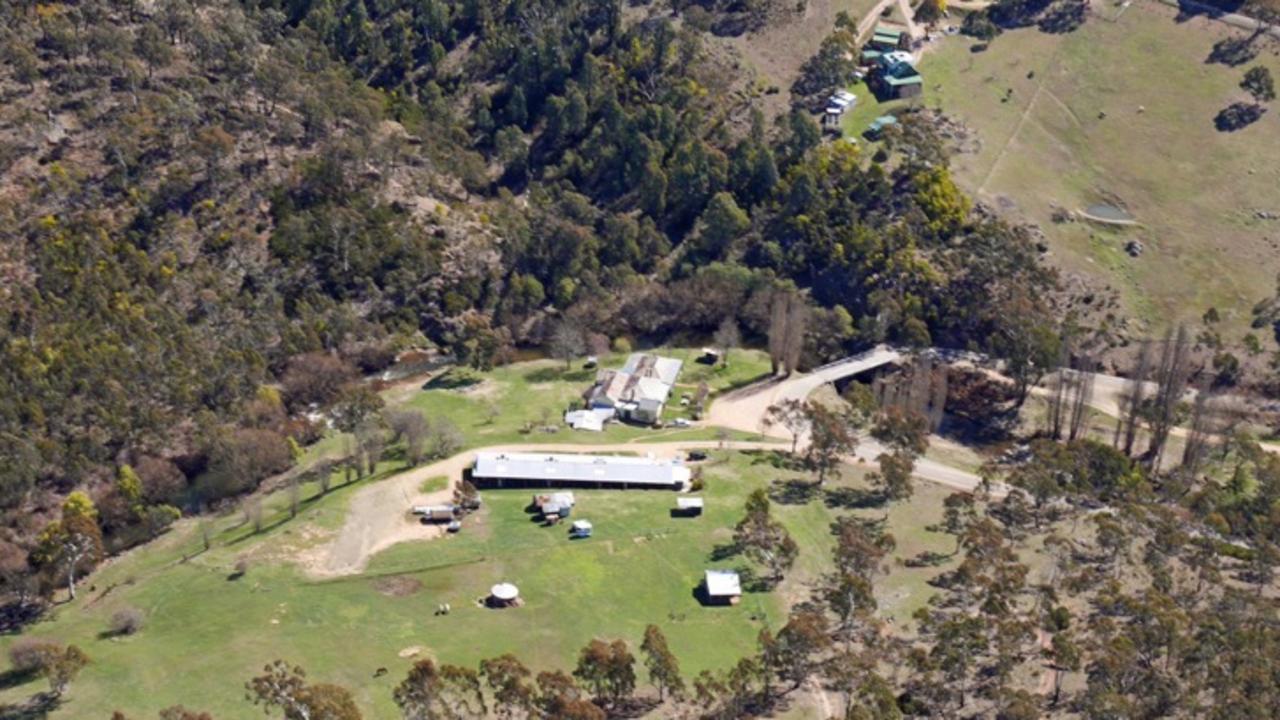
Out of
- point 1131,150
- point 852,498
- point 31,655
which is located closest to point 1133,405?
point 852,498

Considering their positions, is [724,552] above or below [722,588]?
above

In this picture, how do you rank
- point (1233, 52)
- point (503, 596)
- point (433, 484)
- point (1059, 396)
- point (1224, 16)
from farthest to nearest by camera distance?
point (1224, 16) < point (1233, 52) < point (1059, 396) < point (433, 484) < point (503, 596)

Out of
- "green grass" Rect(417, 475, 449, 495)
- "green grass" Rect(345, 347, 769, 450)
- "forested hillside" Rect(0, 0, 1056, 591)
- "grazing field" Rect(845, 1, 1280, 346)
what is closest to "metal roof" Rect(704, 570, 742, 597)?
"green grass" Rect(345, 347, 769, 450)

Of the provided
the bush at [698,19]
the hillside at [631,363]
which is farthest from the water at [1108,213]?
the bush at [698,19]

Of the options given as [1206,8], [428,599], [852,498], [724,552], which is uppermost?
[1206,8]

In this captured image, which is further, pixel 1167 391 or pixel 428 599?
pixel 1167 391

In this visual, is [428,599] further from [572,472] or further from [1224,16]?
[1224,16]
